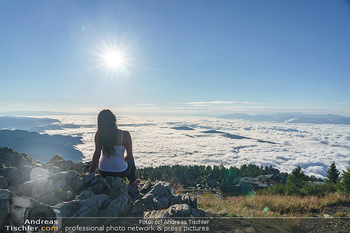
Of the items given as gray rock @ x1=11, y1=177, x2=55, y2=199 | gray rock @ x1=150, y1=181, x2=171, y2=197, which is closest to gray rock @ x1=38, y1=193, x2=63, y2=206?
gray rock @ x1=11, y1=177, x2=55, y2=199

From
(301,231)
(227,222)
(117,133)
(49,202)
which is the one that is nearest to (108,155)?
(117,133)

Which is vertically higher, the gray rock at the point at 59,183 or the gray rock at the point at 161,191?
the gray rock at the point at 59,183

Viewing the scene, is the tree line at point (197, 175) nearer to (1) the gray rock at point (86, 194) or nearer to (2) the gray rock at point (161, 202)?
(2) the gray rock at point (161, 202)

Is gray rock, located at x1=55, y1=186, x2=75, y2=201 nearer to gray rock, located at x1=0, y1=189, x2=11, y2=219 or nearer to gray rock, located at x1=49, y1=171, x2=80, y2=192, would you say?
gray rock, located at x1=49, y1=171, x2=80, y2=192

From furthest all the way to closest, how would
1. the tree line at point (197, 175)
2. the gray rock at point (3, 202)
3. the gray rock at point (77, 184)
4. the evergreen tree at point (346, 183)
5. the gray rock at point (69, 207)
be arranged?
the tree line at point (197, 175) < the evergreen tree at point (346, 183) < the gray rock at point (77, 184) < the gray rock at point (69, 207) < the gray rock at point (3, 202)

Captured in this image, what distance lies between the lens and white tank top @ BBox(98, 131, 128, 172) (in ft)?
21.9

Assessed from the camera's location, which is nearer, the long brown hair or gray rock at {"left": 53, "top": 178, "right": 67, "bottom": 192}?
gray rock at {"left": 53, "top": 178, "right": 67, "bottom": 192}

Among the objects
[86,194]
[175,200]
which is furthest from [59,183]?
[175,200]

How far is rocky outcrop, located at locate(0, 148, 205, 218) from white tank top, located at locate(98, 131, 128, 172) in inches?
17.6

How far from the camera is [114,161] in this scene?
6.94 meters

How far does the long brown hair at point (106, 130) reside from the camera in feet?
21.0

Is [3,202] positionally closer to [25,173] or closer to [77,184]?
[77,184]

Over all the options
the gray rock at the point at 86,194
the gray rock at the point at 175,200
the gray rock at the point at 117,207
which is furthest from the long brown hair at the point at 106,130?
the gray rock at the point at 175,200

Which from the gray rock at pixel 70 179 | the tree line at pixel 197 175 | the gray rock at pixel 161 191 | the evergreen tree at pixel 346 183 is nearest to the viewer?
the gray rock at pixel 70 179
